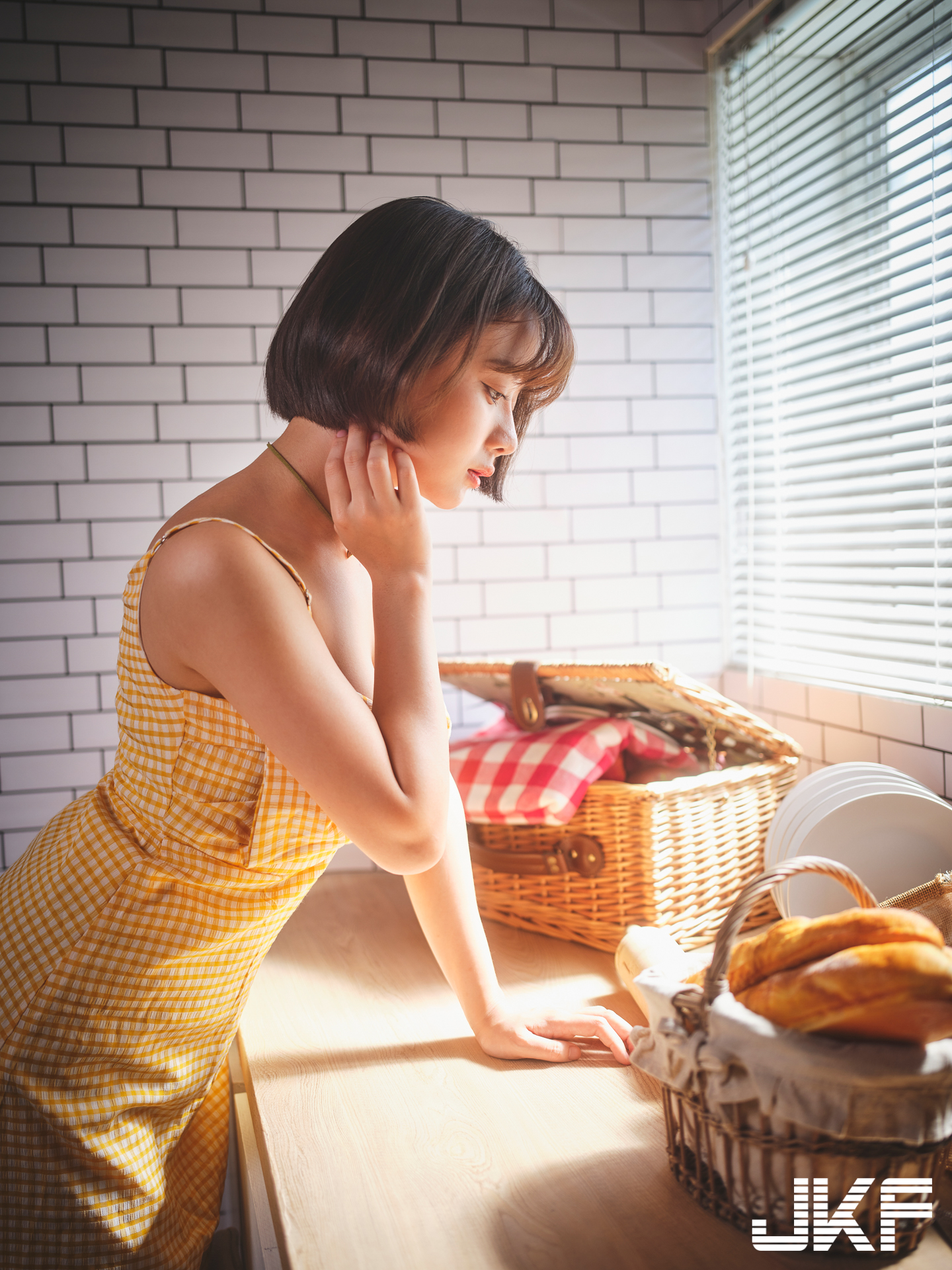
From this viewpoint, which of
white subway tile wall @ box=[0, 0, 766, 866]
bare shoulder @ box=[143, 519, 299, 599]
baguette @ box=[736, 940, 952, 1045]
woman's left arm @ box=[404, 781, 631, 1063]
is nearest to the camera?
baguette @ box=[736, 940, 952, 1045]

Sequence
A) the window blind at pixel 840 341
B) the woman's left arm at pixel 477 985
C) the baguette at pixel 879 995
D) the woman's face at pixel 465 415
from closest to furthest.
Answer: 1. the baguette at pixel 879 995
2. the woman's face at pixel 465 415
3. the woman's left arm at pixel 477 985
4. the window blind at pixel 840 341

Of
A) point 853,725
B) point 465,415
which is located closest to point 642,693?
point 853,725

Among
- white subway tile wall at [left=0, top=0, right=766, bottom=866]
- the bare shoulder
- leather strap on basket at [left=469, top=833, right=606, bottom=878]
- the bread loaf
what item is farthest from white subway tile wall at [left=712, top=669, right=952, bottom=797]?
→ the bare shoulder

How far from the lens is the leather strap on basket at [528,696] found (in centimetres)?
151

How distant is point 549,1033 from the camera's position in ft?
3.64

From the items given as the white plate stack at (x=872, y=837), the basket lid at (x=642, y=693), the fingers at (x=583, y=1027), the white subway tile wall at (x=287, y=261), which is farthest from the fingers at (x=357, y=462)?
the white subway tile wall at (x=287, y=261)

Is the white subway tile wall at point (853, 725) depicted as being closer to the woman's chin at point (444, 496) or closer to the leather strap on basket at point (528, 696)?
the leather strap on basket at point (528, 696)

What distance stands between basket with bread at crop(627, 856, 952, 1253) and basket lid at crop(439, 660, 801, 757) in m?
0.59

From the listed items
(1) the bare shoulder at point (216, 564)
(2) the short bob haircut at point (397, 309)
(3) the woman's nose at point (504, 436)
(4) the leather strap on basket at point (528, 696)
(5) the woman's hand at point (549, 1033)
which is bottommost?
(5) the woman's hand at point (549, 1033)

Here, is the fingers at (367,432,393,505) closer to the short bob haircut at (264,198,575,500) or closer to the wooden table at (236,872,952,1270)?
the short bob haircut at (264,198,575,500)

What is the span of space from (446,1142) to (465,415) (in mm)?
734

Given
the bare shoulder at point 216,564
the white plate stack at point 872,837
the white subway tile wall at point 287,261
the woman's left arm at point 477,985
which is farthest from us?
the white subway tile wall at point 287,261

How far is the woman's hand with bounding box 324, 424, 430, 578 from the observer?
98 cm
